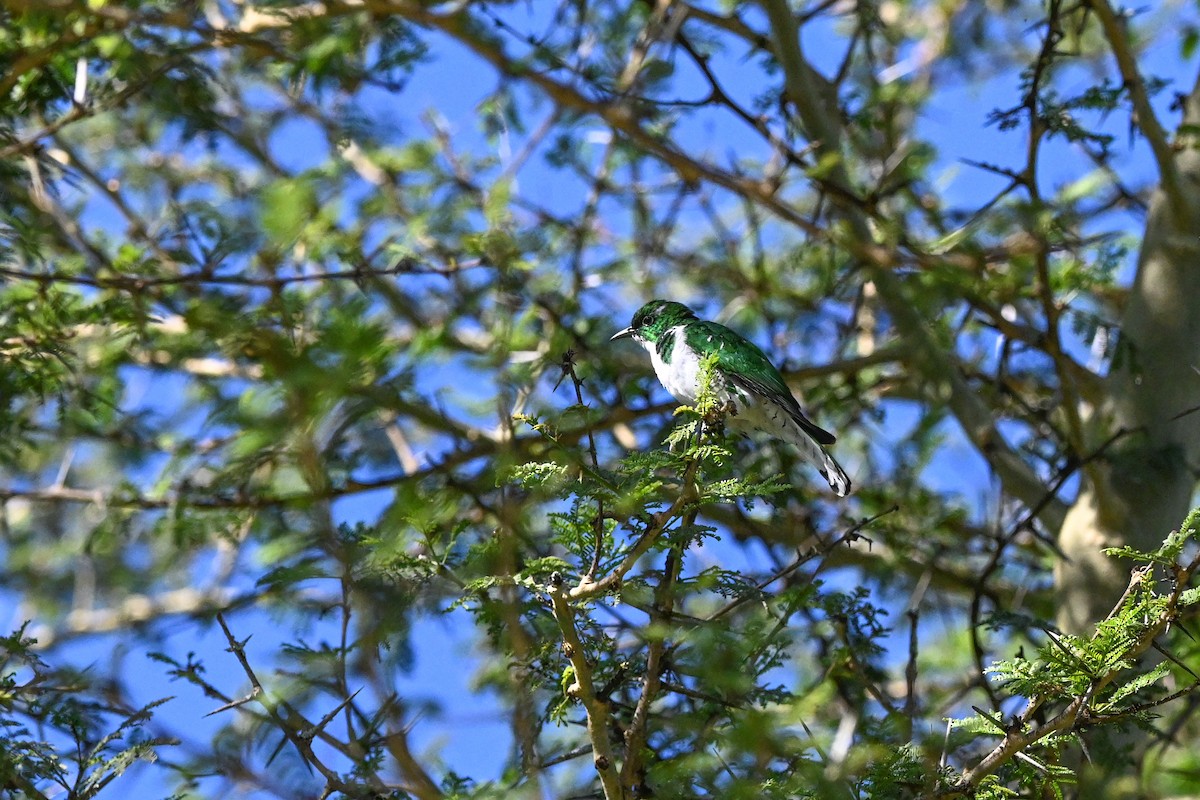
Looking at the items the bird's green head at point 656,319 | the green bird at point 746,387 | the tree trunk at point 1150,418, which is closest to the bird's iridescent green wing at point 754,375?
the green bird at point 746,387

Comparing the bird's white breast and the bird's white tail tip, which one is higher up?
the bird's white breast

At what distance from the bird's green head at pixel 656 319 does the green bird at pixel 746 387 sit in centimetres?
32

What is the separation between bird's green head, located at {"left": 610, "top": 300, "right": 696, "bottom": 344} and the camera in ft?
19.2

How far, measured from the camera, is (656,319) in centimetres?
598

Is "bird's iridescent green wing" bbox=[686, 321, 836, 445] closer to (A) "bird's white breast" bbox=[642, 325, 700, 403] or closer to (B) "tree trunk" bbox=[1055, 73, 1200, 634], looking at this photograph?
(A) "bird's white breast" bbox=[642, 325, 700, 403]

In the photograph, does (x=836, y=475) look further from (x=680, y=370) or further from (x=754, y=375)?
(x=680, y=370)

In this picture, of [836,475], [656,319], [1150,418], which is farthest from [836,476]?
[1150,418]

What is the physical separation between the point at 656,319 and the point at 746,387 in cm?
94

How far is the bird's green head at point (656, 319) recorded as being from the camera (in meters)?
5.86

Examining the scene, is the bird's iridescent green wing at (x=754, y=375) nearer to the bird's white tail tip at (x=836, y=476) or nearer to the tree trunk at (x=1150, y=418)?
the bird's white tail tip at (x=836, y=476)

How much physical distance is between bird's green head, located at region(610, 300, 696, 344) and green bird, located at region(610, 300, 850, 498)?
0.32 metres

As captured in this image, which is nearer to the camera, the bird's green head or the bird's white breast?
the bird's white breast

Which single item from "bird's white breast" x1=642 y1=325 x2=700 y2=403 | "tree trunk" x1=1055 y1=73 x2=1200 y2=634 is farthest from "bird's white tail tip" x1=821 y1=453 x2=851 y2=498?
"tree trunk" x1=1055 y1=73 x2=1200 y2=634

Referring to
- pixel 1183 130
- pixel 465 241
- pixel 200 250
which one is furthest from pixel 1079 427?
pixel 200 250
